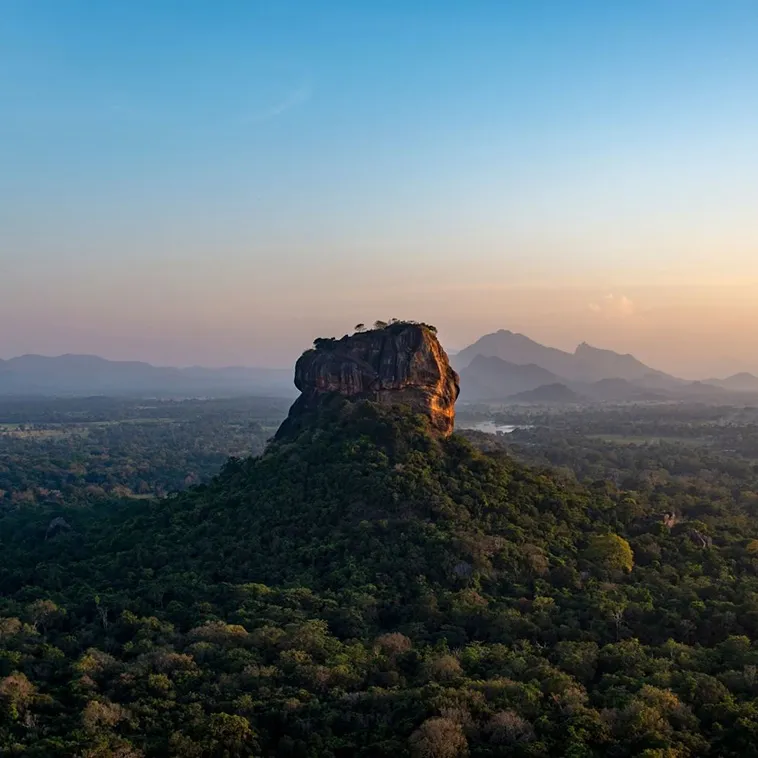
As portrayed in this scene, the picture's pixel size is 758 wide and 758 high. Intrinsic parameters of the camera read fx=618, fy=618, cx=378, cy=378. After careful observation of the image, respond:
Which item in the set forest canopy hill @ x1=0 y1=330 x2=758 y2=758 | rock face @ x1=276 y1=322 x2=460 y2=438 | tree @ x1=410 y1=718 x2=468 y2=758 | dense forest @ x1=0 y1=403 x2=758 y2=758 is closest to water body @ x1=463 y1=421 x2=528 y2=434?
dense forest @ x1=0 y1=403 x2=758 y2=758

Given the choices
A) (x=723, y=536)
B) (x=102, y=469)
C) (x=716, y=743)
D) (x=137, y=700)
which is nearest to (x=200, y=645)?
(x=137, y=700)

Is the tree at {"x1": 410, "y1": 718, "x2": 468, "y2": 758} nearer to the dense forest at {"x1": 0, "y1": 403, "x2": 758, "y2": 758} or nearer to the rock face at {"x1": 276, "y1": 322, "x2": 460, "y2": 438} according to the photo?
the dense forest at {"x1": 0, "y1": 403, "x2": 758, "y2": 758}

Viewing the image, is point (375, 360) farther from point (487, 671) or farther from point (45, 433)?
point (45, 433)

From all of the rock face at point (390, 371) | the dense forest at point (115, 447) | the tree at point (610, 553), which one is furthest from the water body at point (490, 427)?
the tree at point (610, 553)

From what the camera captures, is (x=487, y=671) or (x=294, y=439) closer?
(x=487, y=671)

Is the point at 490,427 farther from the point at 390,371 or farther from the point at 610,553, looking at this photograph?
the point at 610,553

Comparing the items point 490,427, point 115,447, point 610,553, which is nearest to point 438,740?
point 610,553
